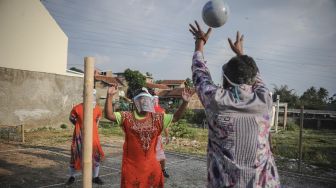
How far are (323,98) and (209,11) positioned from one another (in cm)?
7030

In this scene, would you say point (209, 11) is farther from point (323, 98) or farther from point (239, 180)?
point (323, 98)

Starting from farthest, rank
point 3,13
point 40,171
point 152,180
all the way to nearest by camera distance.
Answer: point 3,13 < point 40,171 < point 152,180

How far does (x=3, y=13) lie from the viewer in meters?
17.2

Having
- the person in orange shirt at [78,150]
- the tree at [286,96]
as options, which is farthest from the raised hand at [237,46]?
the tree at [286,96]

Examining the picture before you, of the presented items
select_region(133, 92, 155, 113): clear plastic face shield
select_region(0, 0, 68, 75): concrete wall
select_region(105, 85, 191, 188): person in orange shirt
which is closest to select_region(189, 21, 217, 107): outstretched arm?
select_region(105, 85, 191, 188): person in orange shirt

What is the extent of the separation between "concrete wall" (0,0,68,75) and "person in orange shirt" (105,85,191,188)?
50.4 feet

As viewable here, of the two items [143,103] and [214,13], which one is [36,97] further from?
[214,13]

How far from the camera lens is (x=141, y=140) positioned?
3.97 metres

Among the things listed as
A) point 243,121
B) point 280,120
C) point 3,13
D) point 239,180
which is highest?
point 3,13

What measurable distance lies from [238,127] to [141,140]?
2019mm

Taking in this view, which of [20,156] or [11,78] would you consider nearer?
[20,156]

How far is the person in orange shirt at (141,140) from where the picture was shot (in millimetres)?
3916

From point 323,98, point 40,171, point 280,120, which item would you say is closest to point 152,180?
point 40,171

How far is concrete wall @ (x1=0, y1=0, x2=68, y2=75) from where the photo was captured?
17266mm
